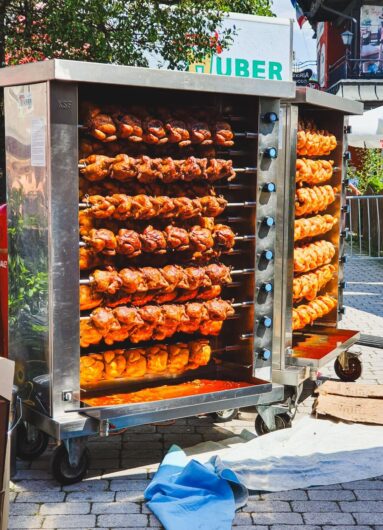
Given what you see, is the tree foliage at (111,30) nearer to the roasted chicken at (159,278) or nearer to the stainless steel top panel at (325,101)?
the stainless steel top panel at (325,101)

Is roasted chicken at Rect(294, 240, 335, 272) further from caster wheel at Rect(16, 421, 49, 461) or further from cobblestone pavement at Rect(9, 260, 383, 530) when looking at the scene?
caster wheel at Rect(16, 421, 49, 461)

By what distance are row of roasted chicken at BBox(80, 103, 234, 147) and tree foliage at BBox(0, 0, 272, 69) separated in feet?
16.6

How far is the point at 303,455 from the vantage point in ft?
18.4

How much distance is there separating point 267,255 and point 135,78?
163cm

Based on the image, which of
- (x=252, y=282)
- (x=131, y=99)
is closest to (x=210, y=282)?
(x=252, y=282)

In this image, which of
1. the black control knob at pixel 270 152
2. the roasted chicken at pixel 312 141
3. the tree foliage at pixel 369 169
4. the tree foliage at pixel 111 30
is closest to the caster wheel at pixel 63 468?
the black control knob at pixel 270 152

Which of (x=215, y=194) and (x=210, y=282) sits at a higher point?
(x=215, y=194)

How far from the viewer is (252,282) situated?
585 cm

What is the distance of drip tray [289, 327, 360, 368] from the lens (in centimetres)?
627

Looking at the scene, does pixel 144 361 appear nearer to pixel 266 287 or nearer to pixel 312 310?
pixel 266 287

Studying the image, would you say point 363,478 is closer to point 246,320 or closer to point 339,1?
point 246,320

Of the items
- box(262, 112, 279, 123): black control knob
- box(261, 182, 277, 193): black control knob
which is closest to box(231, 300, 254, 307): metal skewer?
box(261, 182, 277, 193): black control knob

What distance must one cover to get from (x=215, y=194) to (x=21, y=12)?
6.59 m

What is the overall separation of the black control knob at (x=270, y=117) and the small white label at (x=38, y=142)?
1.67 metres
